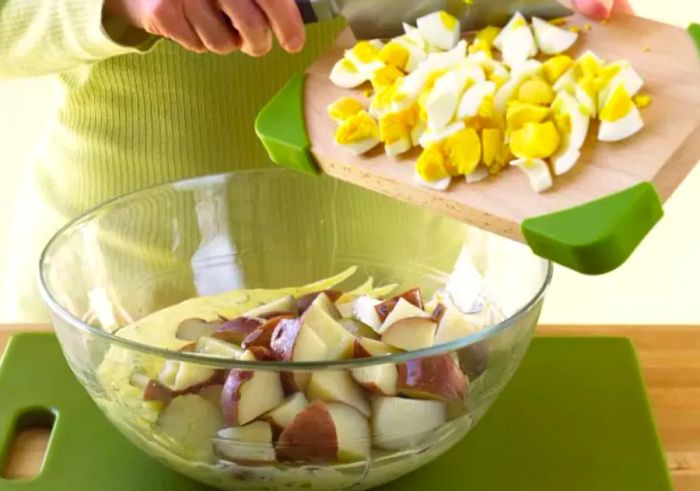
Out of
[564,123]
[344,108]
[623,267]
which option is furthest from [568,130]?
[623,267]

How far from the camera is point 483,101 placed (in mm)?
959

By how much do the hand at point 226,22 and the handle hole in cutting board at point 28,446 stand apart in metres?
0.38

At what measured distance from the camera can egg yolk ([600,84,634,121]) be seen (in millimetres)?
936

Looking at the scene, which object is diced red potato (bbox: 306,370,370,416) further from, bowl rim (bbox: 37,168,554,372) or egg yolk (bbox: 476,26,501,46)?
egg yolk (bbox: 476,26,501,46)

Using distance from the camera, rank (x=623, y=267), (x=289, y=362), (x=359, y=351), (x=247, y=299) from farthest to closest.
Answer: (x=623, y=267) → (x=247, y=299) → (x=359, y=351) → (x=289, y=362)

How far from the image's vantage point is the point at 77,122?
1.46 metres

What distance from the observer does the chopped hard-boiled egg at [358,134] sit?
986 millimetres

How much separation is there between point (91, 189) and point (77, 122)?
0.09 metres

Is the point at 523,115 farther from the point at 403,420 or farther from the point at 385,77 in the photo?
the point at 403,420

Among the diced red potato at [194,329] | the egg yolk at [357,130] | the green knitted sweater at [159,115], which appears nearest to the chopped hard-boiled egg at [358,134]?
the egg yolk at [357,130]

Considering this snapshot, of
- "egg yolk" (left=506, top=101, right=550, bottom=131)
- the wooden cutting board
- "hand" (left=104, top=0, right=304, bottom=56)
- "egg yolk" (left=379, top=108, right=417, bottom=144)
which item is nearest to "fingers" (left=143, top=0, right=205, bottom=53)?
"hand" (left=104, top=0, right=304, bottom=56)

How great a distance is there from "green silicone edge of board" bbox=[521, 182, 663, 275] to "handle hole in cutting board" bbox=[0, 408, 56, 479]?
0.49m

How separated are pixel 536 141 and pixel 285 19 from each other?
0.88ft

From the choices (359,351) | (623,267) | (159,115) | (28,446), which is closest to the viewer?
(359,351)
